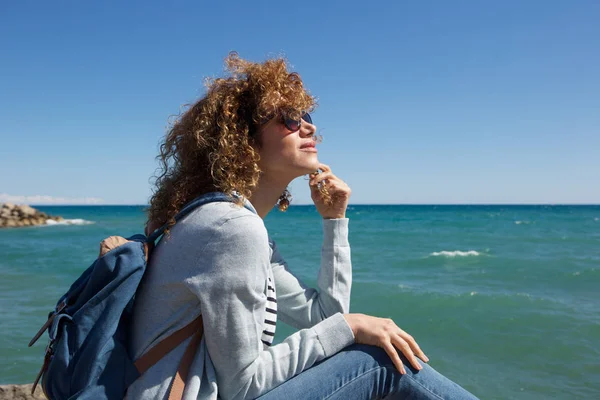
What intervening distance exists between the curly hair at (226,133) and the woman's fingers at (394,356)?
809mm

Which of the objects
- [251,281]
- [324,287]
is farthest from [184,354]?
[324,287]

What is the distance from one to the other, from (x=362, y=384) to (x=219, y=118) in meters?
1.24

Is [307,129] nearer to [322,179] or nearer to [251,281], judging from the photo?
[322,179]

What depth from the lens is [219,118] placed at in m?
2.25

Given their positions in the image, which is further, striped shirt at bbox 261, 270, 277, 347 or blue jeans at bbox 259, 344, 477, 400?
striped shirt at bbox 261, 270, 277, 347

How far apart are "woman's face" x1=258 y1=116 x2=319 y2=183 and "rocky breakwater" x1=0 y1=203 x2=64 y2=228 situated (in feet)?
146

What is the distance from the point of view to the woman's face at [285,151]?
7.73ft

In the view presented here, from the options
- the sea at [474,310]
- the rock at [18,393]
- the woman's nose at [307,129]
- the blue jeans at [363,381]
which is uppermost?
the woman's nose at [307,129]

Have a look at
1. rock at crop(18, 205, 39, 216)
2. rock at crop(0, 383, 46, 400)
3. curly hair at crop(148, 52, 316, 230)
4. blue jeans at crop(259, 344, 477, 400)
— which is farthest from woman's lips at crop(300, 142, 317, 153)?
rock at crop(18, 205, 39, 216)

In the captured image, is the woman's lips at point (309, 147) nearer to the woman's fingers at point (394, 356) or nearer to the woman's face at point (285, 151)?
the woman's face at point (285, 151)

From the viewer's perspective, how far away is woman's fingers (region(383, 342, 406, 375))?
6.62 ft

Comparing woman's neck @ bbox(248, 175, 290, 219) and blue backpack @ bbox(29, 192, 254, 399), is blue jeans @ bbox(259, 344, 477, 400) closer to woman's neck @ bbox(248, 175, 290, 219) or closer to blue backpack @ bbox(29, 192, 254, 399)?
blue backpack @ bbox(29, 192, 254, 399)

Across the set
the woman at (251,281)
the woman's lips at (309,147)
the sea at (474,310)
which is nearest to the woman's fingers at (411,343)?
the woman at (251,281)

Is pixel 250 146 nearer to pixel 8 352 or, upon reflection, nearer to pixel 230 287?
pixel 230 287
